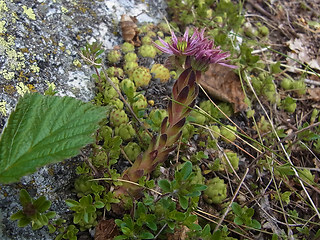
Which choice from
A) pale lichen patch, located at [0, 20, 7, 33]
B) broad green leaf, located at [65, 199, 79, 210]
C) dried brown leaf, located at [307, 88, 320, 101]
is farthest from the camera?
dried brown leaf, located at [307, 88, 320, 101]

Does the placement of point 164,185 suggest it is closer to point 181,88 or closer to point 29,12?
point 181,88

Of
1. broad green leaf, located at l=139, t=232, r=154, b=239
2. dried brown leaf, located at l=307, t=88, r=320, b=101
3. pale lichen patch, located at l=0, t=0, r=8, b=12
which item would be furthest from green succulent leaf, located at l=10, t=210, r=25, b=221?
dried brown leaf, located at l=307, t=88, r=320, b=101

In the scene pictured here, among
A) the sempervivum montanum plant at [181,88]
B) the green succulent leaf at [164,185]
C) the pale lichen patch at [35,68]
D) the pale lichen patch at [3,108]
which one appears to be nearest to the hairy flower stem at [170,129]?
the sempervivum montanum plant at [181,88]

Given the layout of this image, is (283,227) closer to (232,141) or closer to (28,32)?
(232,141)

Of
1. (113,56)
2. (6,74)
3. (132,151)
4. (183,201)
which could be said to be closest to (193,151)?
(132,151)

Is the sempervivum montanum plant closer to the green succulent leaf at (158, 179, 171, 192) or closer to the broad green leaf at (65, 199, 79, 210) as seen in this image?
the green succulent leaf at (158, 179, 171, 192)

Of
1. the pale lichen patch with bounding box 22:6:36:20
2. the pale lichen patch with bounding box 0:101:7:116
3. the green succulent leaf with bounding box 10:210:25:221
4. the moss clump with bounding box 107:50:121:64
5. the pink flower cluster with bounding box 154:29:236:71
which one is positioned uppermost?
the pale lichen patch with bounding box 22:6:36:20

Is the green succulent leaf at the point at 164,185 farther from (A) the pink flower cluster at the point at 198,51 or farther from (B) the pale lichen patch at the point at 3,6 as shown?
(B) the pale lichen patch at the point at 3,6
